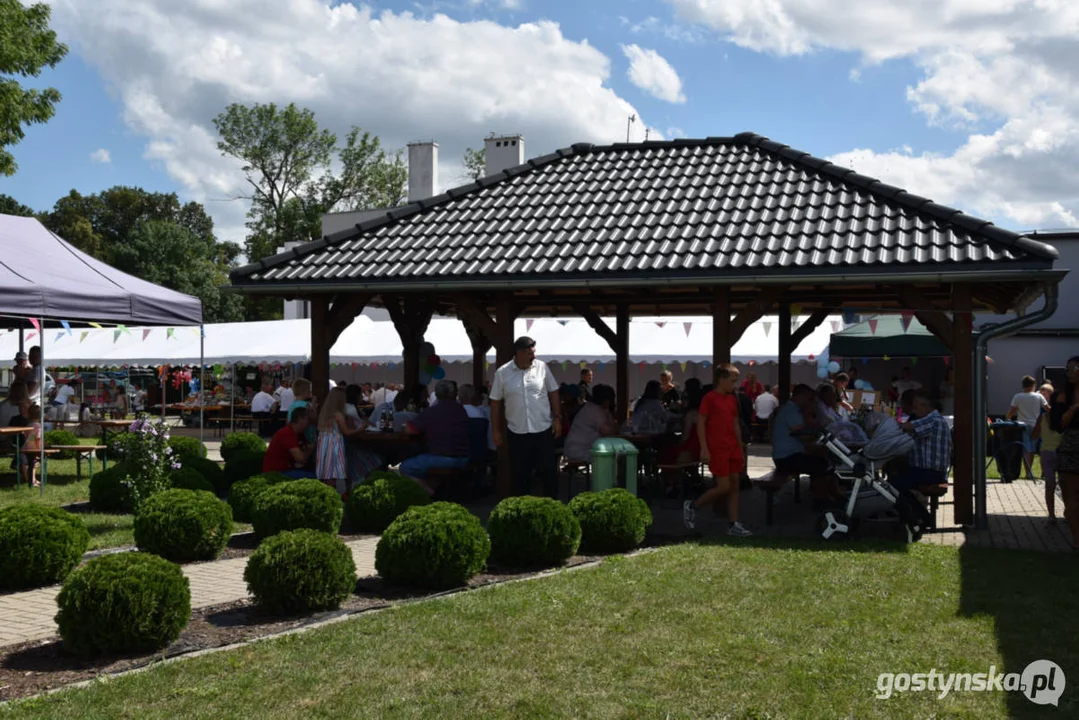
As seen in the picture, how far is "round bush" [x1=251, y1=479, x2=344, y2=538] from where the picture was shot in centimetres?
881

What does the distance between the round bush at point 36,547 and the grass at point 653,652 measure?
2.62 meters

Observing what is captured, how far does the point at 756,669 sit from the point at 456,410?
22.0 feet

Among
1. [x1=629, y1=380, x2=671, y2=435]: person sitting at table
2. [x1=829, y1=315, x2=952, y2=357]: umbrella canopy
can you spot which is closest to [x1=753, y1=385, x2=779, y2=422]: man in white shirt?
[x1=829, y1=315, x2=952, y2=357]: umbrella canopy

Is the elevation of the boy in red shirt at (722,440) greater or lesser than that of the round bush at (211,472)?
greater

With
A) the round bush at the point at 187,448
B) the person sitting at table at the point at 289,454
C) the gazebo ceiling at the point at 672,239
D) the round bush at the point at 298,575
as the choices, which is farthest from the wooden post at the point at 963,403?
the round bush at the point at 187,448

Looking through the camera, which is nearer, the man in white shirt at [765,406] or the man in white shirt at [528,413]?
the man in white shirt at [528,413]

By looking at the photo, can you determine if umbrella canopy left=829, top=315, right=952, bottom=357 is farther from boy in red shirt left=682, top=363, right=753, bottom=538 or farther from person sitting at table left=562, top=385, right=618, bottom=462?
boy in red shirt left=682, top=363, right=753, bottom=538

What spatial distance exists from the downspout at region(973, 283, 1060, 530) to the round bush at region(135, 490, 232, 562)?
6.88m

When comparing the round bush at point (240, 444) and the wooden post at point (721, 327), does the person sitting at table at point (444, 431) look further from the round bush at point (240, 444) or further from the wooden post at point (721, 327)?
the round bush at point (240, 444)

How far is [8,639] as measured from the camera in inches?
231

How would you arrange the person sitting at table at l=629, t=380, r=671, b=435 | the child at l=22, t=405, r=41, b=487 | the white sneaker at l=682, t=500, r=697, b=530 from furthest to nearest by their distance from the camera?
the child at l=22, t=405, r=41, b=487
the person sitting at table at l=629, t=380, r=671, b=435
the white sneaker at l=682, t=500, r=697, b=530

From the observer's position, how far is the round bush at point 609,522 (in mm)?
8500

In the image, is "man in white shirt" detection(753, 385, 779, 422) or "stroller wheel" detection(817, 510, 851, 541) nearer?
"stroller wheel" detection(817, 510, 851, 541)

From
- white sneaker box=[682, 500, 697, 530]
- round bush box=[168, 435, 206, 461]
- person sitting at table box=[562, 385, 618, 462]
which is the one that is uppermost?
person sitting at table box=[562, 385, 618, 462]
